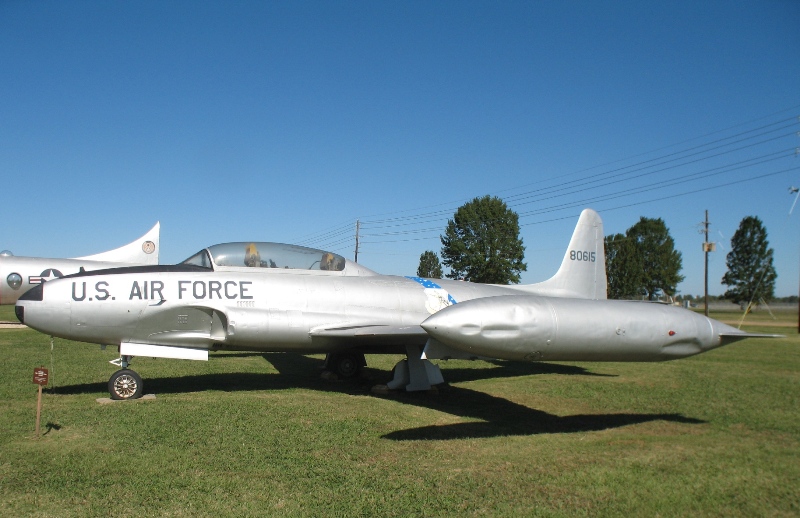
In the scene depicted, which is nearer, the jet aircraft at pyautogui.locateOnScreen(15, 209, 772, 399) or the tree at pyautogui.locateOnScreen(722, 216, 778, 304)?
the tree at pyautogui.locateOnScreen(722, 216, 778, 304)

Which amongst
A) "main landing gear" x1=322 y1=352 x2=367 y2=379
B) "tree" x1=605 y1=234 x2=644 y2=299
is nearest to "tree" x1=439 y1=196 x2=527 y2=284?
"tree" x1=605 y1=234 x2=644 y2=299

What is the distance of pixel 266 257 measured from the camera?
1051 centimetres

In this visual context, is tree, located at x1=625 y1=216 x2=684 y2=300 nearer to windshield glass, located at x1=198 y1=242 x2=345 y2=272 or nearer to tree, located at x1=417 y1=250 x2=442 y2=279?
tree, located at x1=417 y1=250 x2=442 y2=279

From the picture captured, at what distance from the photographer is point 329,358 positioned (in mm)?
12508

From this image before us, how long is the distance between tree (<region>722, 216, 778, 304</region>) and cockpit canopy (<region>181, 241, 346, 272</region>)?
7.06 meters

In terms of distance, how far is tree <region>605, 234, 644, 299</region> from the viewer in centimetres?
6531

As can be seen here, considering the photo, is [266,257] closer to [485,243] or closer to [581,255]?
[581,255]

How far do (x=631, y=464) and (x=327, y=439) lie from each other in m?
3.47

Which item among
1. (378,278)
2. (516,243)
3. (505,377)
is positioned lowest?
(505,377)

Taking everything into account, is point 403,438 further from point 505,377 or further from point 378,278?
point 505,377

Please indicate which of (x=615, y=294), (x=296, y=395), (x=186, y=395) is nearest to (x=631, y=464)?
(x=296, y=395)

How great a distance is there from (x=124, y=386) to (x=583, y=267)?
11.0 m

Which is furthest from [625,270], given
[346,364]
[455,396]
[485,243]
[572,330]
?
[572,330]

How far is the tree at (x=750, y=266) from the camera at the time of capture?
4.37 meters
